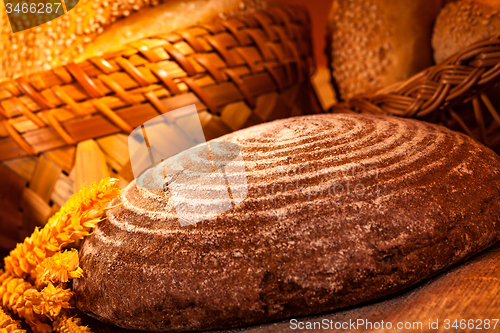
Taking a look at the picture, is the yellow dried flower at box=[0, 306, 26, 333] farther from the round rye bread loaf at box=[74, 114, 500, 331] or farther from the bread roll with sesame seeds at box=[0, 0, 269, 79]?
the bread roll with sesame seeds at box=[0, 0, 269, 79]

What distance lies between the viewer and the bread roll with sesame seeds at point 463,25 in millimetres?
955

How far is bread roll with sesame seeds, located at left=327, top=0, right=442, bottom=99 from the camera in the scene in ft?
3.76

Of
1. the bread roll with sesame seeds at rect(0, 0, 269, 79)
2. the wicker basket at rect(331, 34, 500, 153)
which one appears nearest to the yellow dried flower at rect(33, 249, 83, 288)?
the bread roll with sesame seeds at rect(0, 0, 269, 79)

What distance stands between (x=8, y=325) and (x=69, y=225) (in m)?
0.17

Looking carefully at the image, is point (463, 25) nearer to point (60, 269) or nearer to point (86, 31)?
point (86, 31)

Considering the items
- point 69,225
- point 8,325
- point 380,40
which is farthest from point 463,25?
point 8,325

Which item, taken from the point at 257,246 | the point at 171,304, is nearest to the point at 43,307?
the point at 171,304

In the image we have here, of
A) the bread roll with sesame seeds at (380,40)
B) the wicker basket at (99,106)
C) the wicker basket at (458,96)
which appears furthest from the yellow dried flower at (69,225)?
the bread roll with sesame seeds at (380,40)

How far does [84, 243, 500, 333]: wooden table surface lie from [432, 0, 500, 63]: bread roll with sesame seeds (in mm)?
671

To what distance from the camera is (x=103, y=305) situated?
1.89ft

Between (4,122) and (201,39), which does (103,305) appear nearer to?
(4,122)

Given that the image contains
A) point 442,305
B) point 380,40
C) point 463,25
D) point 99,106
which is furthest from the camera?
point 380,40

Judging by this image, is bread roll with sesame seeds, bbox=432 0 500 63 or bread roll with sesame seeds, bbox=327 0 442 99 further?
bread roll with sesame seeds, bbox=327 0 442 99

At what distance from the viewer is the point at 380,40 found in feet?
3.89
